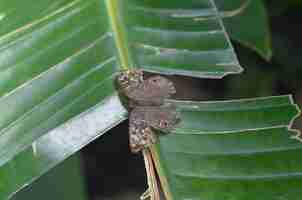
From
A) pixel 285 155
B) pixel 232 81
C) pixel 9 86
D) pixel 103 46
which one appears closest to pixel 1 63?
pixel 9 86

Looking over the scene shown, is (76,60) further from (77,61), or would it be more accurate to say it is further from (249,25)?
(249,25)

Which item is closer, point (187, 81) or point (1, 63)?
point (1, 63)

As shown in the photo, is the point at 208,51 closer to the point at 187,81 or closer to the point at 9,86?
the point at 9,86

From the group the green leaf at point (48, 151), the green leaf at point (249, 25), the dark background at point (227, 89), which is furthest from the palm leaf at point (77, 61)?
the dark background at point (227, 89)

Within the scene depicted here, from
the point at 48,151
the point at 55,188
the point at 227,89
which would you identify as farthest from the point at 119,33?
the point at 227,89

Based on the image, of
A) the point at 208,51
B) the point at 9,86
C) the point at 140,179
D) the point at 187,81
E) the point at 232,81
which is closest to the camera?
the point at 9,86
